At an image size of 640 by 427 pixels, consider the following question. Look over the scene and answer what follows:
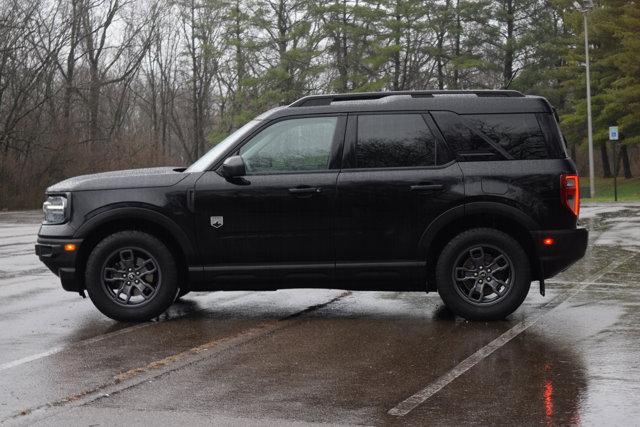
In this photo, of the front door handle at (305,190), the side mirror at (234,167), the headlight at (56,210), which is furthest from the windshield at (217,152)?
the headlight at (56,210)

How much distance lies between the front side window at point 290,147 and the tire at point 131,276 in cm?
114

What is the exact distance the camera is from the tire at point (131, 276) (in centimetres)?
815

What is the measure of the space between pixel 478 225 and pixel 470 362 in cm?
203

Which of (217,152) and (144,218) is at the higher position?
(217,152)

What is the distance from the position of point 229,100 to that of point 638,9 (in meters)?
28.1

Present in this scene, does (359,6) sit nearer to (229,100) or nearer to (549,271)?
(229,100)

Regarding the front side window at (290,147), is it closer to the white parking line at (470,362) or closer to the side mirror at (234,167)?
Answer: the side mirror at (234,167)

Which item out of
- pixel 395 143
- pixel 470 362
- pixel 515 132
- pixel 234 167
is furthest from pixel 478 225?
pixel 234 167

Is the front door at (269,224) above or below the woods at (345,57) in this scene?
below

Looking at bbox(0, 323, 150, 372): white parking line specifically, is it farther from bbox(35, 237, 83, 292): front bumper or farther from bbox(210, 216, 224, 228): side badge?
bbox(210, 216, 224, 228): side badge

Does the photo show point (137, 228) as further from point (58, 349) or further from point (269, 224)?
point (58, 349)

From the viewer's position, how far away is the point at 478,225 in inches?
324

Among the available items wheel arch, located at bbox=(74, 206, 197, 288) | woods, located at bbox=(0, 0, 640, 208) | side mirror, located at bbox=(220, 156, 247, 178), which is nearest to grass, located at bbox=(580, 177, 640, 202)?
woods, located at bbox=(0, 0, 640, 208)

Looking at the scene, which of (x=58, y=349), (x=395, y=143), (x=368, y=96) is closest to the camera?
(x=58, y=349)
